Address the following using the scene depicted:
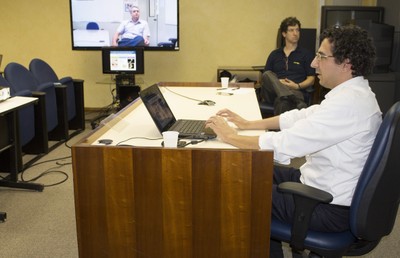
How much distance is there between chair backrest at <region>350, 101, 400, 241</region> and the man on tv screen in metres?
4.50

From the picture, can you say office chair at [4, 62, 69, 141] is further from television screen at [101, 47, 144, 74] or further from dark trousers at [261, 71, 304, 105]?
dark trousers at [261, 71, 304, 105]

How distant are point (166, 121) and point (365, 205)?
102 cm

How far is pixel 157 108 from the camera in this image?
88.7 inches

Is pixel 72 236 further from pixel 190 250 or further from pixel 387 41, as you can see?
pixel 387 41

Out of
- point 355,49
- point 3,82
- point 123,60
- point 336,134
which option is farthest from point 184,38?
point 336,134

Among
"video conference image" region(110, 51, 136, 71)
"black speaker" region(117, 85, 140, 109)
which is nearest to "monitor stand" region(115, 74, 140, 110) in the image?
"black speaker" region(117, 85, 140, 109)

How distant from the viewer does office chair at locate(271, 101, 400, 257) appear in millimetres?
1651

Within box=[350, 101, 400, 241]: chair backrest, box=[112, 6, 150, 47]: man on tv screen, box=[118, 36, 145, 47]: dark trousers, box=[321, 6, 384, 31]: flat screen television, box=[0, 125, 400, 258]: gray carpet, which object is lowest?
box=[0, 125, 400, 258]: gray carpet

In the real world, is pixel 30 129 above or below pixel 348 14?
below

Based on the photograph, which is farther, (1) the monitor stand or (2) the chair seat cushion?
(1) the monitor stand

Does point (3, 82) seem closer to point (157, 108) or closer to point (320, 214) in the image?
point (157, 108)

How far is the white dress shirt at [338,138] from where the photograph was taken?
5.84 feet


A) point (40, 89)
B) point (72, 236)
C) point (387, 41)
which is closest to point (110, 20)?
point (40, 89)

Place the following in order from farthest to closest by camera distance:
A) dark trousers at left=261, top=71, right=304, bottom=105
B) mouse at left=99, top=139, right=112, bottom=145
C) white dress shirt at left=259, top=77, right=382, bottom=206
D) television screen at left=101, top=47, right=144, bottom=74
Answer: television screen at left=101, top=47, right=144, bottom=74, dark trousers at left=261, top=71, right=304, bottom=105, mouse at left=99, top=139, right=112, bottom=145, white dress shirt at left=259, top=77, right=382, bottom=206
